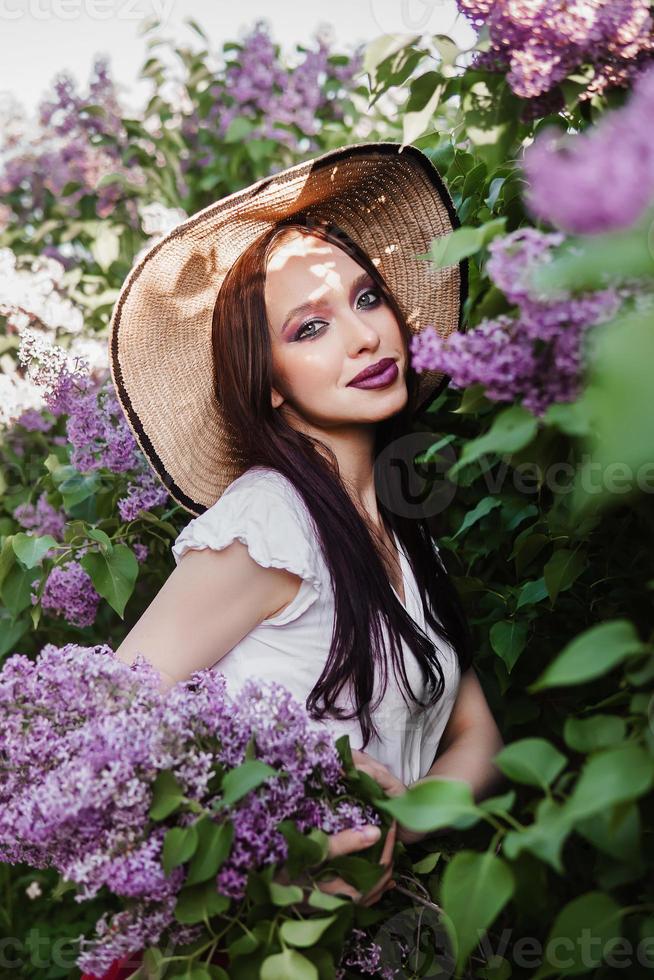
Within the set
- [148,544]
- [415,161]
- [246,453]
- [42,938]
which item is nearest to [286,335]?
[246,453]

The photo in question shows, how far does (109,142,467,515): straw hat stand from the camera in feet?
5.37

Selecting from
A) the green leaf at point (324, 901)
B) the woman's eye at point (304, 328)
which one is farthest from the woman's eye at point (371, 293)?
the green leaf at point (324, 901)

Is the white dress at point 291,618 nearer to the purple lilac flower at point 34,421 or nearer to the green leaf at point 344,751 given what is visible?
the green leaf at point 344,751

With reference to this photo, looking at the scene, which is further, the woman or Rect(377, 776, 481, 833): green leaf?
the woman

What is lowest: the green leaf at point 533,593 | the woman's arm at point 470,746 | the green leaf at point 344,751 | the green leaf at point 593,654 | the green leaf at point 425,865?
the woman's arm at point 470,746

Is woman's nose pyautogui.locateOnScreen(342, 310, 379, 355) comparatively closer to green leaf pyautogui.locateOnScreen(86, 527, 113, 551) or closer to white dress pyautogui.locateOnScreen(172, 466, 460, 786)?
white dress pyautogui.locateOnScreen(172, 466, 460, 786)

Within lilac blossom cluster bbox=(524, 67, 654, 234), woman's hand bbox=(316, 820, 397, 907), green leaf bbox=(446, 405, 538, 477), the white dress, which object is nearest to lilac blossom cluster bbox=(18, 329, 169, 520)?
the white dress

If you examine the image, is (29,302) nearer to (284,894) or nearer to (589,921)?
(284,894)

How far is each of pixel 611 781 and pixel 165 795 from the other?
465mm

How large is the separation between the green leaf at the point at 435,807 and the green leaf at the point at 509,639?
78cm

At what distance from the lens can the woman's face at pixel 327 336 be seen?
155 cm

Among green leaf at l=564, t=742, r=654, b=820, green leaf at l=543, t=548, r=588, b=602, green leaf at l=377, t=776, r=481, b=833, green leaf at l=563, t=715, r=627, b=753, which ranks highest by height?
green leaf at l=564, t=742, r=654, b=820

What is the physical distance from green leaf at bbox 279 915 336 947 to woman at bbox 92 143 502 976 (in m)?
0.36

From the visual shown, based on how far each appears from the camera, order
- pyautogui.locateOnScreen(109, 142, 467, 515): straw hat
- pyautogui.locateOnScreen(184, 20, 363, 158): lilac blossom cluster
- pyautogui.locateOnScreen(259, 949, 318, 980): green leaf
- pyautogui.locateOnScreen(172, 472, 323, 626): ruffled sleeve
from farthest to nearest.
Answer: pyautogui.locateOnScreen(184, 20, 363, 158): lilac blossom cluster, pyautogui.locateOnScreen(109, 142, 467, 515): straw hat, pyautogui.locateOnScreen(172, 472, 323, 626): ruffled sleeve, pyautogui.locateOnScreen(259, 949, 318, 980): green leaf
